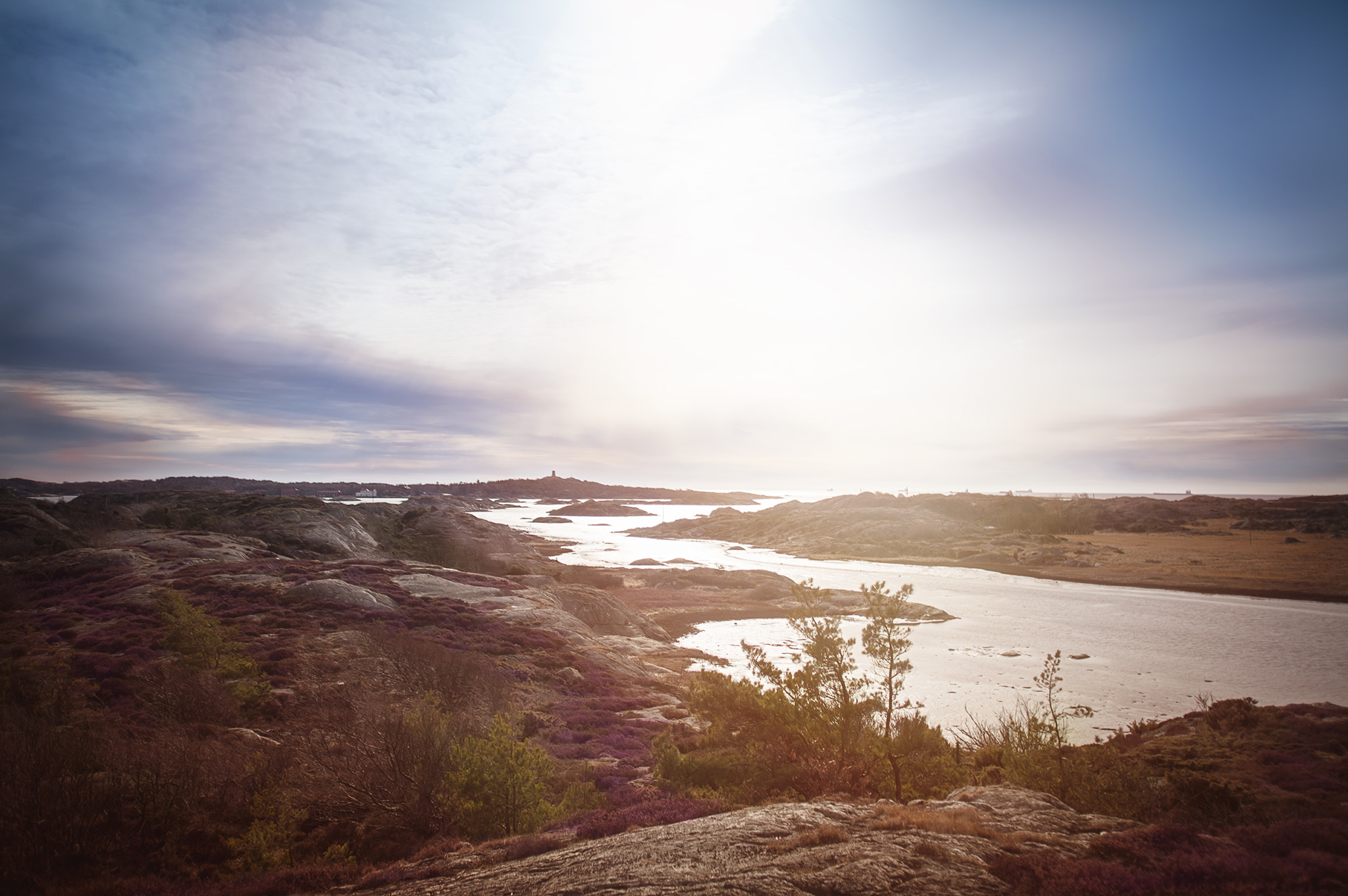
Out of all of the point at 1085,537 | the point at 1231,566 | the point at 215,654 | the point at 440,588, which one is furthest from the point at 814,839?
the point at 1085,537

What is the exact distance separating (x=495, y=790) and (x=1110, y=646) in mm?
47079

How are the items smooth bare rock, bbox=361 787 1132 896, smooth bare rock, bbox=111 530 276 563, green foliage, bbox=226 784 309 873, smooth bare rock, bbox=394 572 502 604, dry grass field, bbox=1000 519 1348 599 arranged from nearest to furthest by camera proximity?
smooth bare rock, bbox=361 787 1132 896 < green foliage, bbox=226 784 309 873 < smooth bare rock, bbox=394 572 502 604 < smooth bare rock, bbox=111 530 276 563 < dry grass field, bbox=1000 519 1348 599

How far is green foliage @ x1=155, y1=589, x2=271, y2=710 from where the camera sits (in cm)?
1686

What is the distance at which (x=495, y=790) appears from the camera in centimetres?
1166

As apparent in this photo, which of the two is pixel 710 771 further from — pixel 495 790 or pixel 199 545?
pixel 199 545

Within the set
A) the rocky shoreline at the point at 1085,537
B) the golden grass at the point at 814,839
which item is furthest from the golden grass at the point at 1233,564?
the golden grass at the point at 814,839

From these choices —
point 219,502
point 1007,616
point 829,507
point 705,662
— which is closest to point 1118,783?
point 705,662

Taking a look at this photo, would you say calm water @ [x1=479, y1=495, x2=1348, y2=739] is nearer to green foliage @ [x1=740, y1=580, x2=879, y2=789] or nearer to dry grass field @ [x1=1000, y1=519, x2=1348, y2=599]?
dry grass field @ [x1=1000, y1=519, x2=1348, y2=599]

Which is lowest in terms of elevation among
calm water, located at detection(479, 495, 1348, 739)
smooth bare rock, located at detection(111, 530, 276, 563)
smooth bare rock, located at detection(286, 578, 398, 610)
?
calm water, located at detection(479, 495, 1348, 739)

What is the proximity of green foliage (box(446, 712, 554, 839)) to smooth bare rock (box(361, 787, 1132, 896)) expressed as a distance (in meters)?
2.24

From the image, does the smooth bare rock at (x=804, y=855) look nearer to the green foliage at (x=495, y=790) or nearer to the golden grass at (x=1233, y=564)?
the green foliage at (x=495, y=790)

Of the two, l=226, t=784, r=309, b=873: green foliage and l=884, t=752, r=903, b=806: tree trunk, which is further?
l=884, t=752, r=903, b=806: tree trunk

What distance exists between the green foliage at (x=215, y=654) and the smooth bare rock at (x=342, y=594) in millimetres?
8073

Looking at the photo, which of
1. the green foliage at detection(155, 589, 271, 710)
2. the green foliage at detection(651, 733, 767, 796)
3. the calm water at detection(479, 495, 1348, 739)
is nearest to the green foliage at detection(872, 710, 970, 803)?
the green foliage at detection(651, 733, 767, 796)
